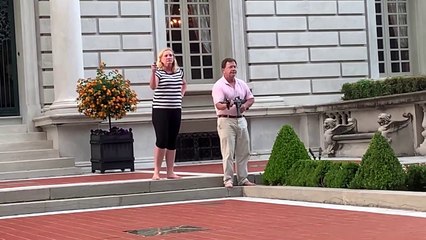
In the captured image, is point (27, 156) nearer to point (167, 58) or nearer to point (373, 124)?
point (167, 58)

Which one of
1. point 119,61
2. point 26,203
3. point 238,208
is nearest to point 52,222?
point 26,203

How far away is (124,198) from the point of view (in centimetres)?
1227

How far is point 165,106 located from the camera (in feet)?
42.9

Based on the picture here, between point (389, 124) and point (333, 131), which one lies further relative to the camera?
point (333, 131)

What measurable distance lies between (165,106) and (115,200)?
1.80 meters

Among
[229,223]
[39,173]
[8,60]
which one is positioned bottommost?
[229,223]

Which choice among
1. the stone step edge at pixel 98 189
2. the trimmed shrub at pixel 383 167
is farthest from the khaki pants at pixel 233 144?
the trimmed shrub at pixel 383 167

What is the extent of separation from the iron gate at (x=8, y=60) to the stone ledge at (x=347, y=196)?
873 cm

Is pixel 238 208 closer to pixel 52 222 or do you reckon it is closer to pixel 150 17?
pixel 52 222

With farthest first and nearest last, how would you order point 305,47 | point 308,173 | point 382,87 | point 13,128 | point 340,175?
1. point 305,47
2. point 382,87
3. point 13,128
4. point 308,173
5. point 340,175

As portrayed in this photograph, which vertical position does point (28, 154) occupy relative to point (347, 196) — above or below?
above

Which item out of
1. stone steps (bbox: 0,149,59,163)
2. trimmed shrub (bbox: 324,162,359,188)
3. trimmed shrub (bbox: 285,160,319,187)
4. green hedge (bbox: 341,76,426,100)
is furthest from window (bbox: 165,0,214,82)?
trimmed shrub (bbox: 324,162,359,188)

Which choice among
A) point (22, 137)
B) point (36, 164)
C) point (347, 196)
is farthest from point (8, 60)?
point (347, 196)

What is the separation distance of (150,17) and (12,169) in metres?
5.55
